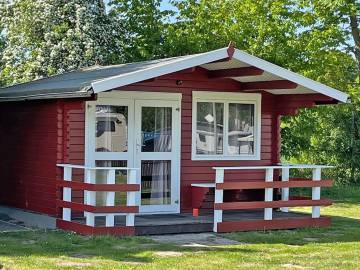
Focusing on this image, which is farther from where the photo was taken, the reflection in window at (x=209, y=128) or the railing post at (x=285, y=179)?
the reflection in window at (x=209, y=128)

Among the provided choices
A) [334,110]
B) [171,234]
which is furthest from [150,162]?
[334,110]

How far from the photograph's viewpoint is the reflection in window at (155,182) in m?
12.4

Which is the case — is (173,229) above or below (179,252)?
above

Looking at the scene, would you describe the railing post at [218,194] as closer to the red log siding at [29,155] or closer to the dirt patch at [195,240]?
the dirt patch at [195,240]

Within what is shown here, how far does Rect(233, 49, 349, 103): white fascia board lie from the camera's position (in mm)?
11562

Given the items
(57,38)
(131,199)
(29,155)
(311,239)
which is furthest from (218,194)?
(57,38)

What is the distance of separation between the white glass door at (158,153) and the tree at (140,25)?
8.54 meters

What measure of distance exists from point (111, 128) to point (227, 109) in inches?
92.5

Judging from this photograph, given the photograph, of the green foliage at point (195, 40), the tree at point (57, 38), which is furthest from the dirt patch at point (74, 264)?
the tree at point (57, 38)

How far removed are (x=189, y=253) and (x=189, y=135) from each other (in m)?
3.76

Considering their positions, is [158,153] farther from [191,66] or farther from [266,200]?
[266,200]

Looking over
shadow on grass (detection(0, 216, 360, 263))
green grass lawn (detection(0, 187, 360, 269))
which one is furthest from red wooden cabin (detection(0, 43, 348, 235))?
green grass lawn (detection(0, 187, 360, 269))

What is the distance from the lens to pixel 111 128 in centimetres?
1208

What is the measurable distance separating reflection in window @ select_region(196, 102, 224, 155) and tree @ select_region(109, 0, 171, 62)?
8.12m
